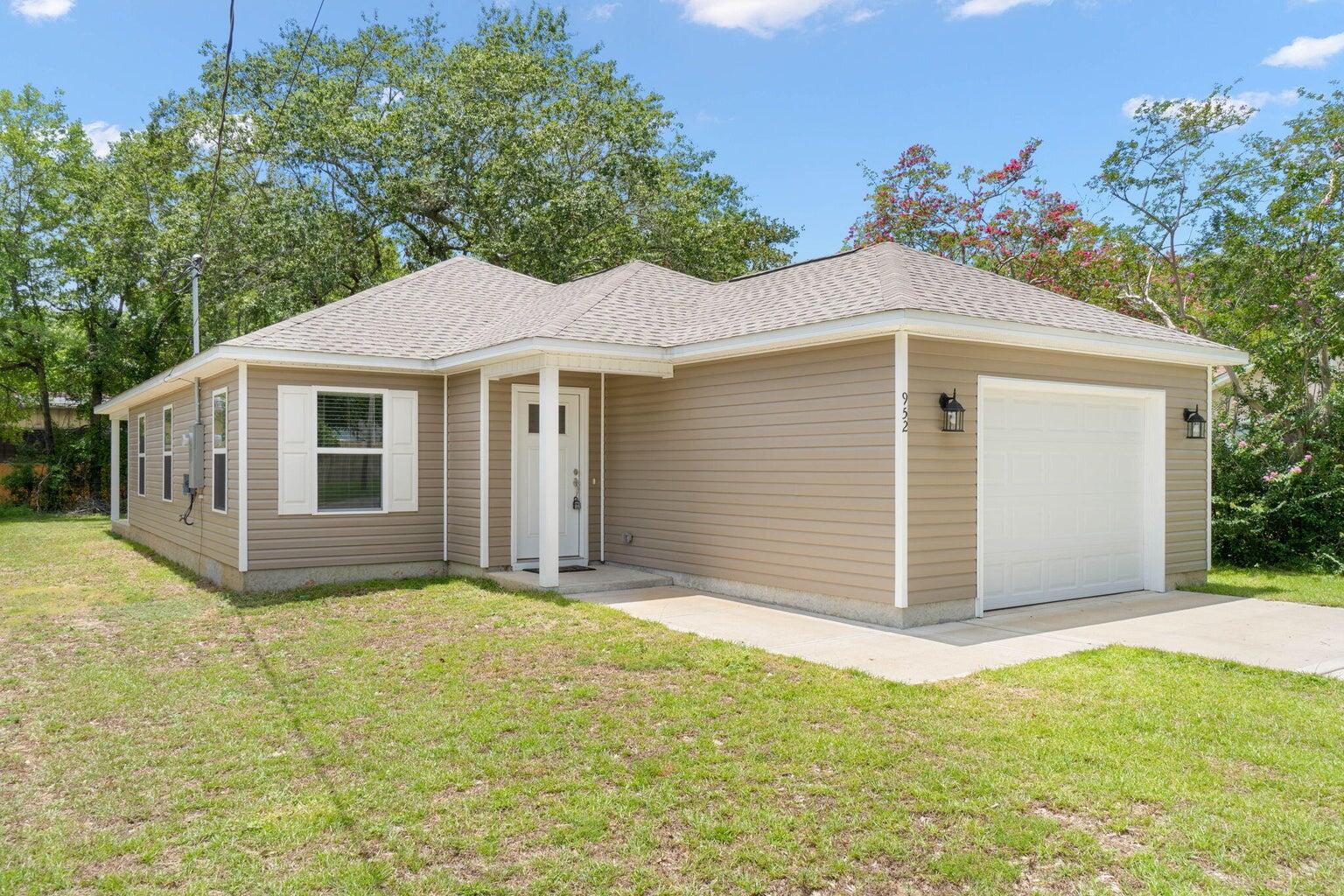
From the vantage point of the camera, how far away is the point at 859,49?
719 inches

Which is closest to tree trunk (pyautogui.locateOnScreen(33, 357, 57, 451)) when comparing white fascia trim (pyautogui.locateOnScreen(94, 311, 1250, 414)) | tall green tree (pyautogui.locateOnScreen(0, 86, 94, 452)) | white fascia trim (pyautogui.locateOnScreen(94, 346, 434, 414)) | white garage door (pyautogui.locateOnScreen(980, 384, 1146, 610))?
tall green tree (pyautogui.locateOnScreen(0, 86, 94, 452))

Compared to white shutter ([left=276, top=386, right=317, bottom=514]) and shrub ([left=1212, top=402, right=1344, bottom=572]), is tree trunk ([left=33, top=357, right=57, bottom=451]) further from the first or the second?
shrub ([left=1212, top=402, right=1344, bottom=572])

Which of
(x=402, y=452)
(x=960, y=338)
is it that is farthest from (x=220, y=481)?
(x=960, y=338)

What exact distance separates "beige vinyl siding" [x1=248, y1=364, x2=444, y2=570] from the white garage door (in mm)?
6198

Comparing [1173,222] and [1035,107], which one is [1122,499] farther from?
[1035,107]

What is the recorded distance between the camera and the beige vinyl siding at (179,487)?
31.7ft

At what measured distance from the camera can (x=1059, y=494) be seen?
8.56m

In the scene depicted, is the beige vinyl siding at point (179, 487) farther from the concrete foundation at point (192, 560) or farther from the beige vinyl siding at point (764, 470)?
the beige vinyl siding at point (764, 470)

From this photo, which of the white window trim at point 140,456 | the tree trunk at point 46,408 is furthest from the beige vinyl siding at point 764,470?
the tree trunk at point 46,408

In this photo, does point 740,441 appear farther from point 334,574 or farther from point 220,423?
point 220,423

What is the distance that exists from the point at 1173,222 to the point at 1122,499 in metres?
7.35

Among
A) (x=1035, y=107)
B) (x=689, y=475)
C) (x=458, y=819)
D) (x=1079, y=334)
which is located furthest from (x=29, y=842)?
(x=1035, y=107)

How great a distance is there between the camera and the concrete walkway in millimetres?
6141

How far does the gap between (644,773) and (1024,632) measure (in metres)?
4.27
